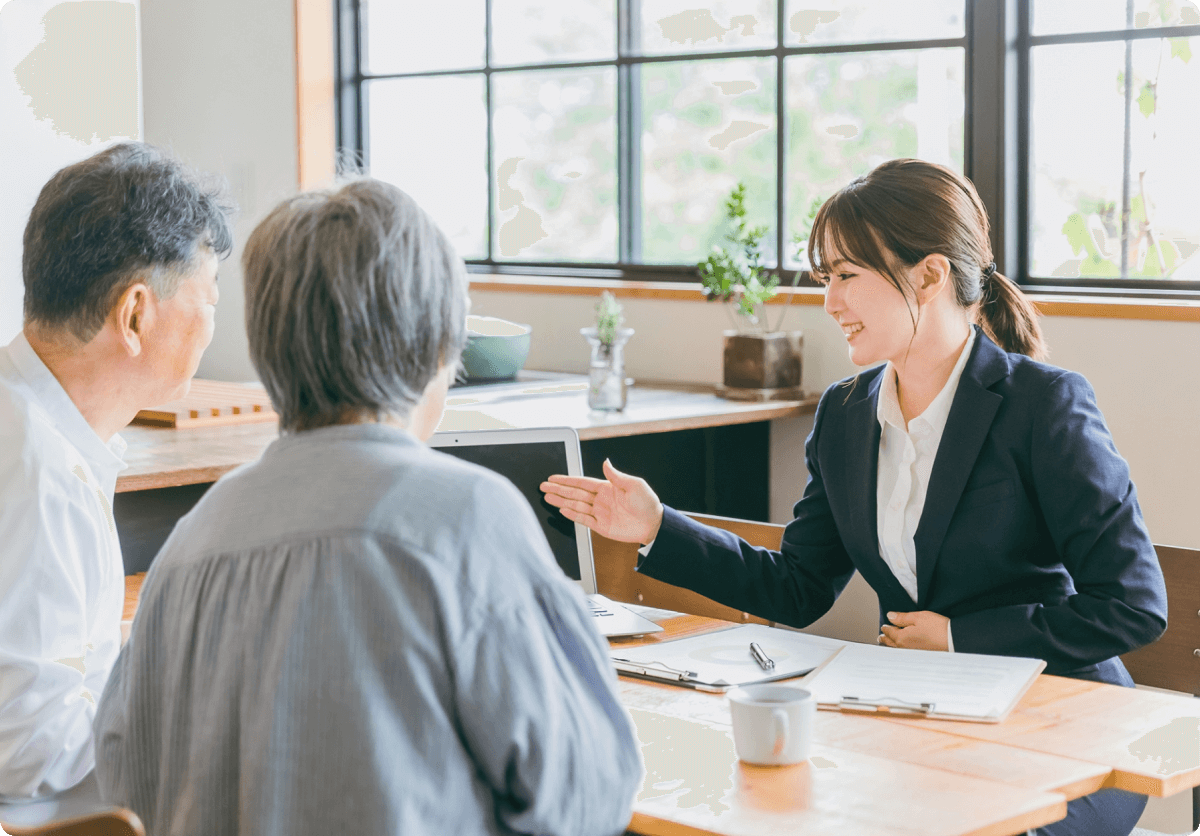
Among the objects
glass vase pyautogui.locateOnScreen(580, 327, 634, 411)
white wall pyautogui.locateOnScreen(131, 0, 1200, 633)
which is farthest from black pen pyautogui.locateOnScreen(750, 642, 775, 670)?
glass vase pyautogui.locateOnScreen(580, 327, 634, 411)

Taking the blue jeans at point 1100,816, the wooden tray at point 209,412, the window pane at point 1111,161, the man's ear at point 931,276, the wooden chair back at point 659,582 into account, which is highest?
the window pane at point 1111,161

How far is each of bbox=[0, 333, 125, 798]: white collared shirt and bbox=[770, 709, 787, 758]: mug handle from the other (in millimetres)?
665

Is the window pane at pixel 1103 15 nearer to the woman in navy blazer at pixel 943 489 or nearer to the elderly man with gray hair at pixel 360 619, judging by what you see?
the woman in navy blazer at pixel 943 489

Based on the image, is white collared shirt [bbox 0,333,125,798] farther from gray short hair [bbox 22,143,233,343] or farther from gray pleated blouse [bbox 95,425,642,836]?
gray pleated blouse [bbox 95,425,642,836]

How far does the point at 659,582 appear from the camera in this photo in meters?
2.34

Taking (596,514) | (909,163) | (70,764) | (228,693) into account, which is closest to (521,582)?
(228,693)

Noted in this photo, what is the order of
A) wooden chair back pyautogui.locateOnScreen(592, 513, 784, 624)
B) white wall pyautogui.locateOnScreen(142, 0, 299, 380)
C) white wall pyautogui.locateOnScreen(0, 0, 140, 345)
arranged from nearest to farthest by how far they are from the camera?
wooden chair back pyautogui.locateOnScreen(592, 513, 784, 624) < white wall pyautogui.locateOnScreen(0, 0, 140, 345) < white wall pyautogui.locateOnScreen(142, 0, 299, 380)

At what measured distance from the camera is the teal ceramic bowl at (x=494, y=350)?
365cm

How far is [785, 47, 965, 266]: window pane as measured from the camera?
11.9ft

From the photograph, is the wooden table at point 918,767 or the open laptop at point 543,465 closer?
the wooden table at point 918,767

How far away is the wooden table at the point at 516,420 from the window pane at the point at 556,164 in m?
0.65

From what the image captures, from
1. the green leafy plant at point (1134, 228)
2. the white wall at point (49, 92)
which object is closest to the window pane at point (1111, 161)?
the green leafy plant at point (1134, 228)

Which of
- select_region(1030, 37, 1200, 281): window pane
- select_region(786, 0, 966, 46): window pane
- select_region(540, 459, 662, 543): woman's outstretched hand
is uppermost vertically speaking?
select_region(786, 0, 966, 46): window pane

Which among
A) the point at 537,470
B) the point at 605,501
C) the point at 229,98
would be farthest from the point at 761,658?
the point at 229,98
